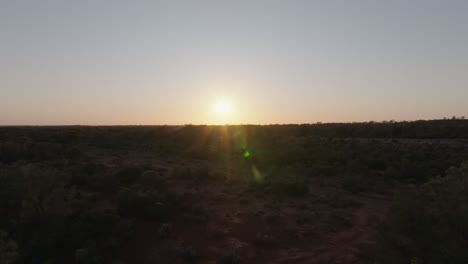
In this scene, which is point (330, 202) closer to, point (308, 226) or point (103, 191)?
point (308, 226)

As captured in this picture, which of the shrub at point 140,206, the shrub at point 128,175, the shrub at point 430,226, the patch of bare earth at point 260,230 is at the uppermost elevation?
the shrub at point 430,226

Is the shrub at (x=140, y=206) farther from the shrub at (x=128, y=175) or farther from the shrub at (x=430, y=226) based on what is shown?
the shrub at (x=430, y=226)

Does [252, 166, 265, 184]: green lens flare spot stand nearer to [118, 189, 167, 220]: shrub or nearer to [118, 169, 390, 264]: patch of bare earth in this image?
[118, 169, 390, 264]: patch of bare earth

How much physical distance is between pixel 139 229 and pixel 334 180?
13.9 m

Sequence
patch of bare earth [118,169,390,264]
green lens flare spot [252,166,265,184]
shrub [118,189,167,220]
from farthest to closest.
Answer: green lens flare spot [252,166,265,184] → shrub [118,189,167,220] → patch of bare earth [118,169,390,264]

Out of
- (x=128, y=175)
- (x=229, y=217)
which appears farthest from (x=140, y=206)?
(x=128, y=175)

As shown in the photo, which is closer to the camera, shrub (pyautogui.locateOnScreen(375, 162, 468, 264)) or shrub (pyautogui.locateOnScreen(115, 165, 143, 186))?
shrub (pyautogui.locateOnScreen(375, 162, 468, 264))

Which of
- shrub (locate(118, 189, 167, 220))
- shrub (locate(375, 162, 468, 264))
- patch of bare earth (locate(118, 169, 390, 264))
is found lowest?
patch of bare earth (locate(118, 169, 390, 264))

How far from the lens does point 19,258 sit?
40.6ft

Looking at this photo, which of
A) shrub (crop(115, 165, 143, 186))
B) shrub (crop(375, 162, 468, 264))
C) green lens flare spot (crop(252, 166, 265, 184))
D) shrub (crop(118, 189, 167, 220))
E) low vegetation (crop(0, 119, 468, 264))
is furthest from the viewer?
green lens flare spot (crop(252, 166, 265, 184))

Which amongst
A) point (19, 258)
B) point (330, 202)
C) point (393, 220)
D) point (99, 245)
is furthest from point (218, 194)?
point (393, 220)

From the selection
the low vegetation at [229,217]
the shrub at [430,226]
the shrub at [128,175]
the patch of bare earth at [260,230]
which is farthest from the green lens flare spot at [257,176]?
the shrub at [430,226]

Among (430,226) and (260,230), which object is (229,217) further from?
(430,226)

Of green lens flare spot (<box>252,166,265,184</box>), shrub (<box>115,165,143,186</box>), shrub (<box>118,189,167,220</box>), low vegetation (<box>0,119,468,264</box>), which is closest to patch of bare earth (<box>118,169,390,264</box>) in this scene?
low vegetation (<box>0,119,468,264</box>)
